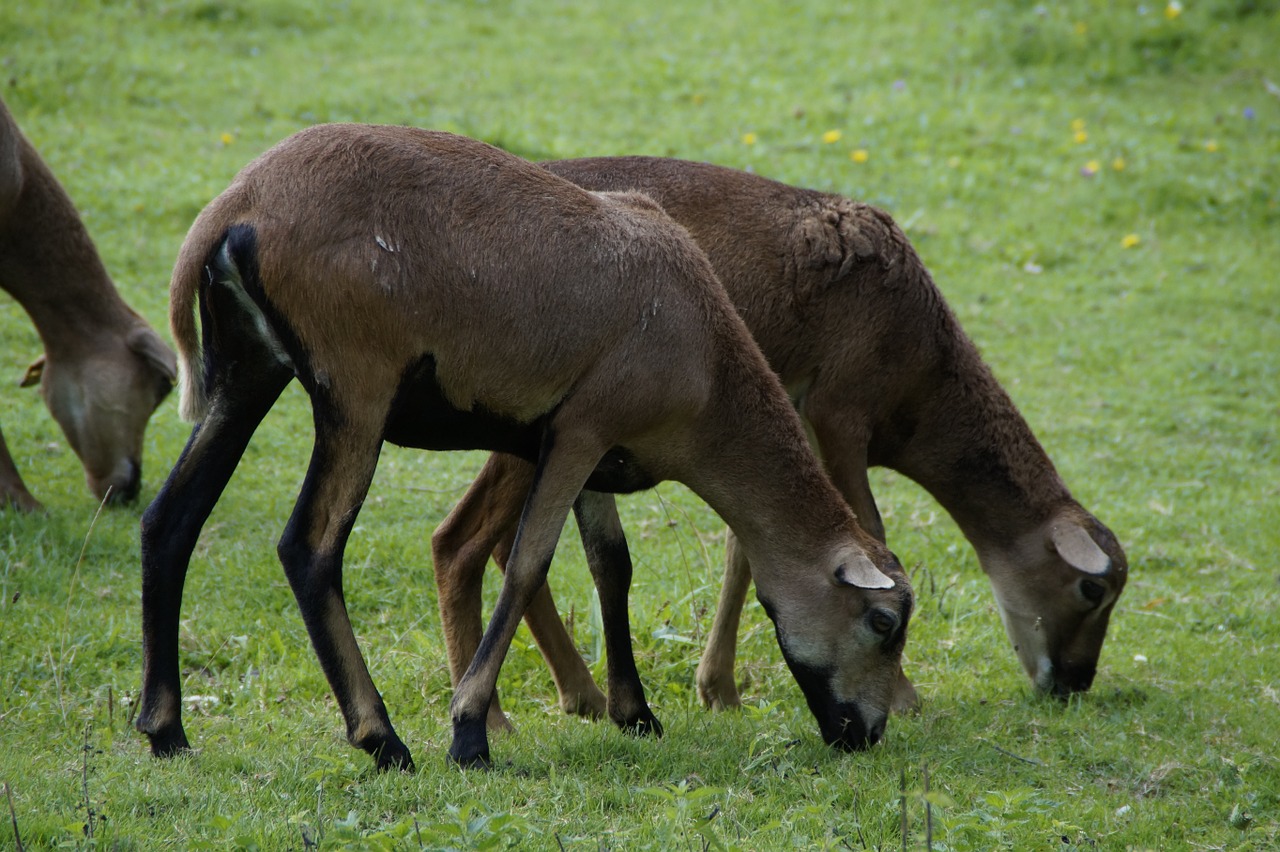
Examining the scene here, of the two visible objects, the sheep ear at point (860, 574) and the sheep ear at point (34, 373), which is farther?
the sheep ear at point (34, 373)

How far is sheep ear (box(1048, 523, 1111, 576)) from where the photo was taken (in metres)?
6.25

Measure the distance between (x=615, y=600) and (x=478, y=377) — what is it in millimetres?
1367

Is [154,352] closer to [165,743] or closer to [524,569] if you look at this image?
[165,743]

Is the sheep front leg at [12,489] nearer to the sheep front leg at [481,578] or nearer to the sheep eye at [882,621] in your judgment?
the sheep front leg at [481,578]

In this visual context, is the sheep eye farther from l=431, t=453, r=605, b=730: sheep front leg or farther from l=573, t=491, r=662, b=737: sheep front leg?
l=431, t=453, r=605, b=730: sheep front leg

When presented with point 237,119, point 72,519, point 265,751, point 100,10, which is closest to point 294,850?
point 265,751

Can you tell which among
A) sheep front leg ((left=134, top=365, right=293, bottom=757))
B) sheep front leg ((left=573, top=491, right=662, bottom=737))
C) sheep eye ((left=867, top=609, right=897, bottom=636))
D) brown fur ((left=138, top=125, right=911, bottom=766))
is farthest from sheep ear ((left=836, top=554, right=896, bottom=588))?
sheep front leg ((left=134, top=365, right=293, bottom=757))

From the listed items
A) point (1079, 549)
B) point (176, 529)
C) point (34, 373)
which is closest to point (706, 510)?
point (1079, 549)

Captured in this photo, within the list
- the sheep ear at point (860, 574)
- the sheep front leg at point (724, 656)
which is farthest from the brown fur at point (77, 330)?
the sheep ear at point (860, 574)

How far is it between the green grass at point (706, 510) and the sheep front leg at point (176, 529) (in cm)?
20

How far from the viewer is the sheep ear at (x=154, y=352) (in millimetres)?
8164

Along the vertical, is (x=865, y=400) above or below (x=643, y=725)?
above

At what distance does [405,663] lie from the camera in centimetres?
611

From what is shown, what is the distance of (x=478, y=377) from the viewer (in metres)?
4.66
